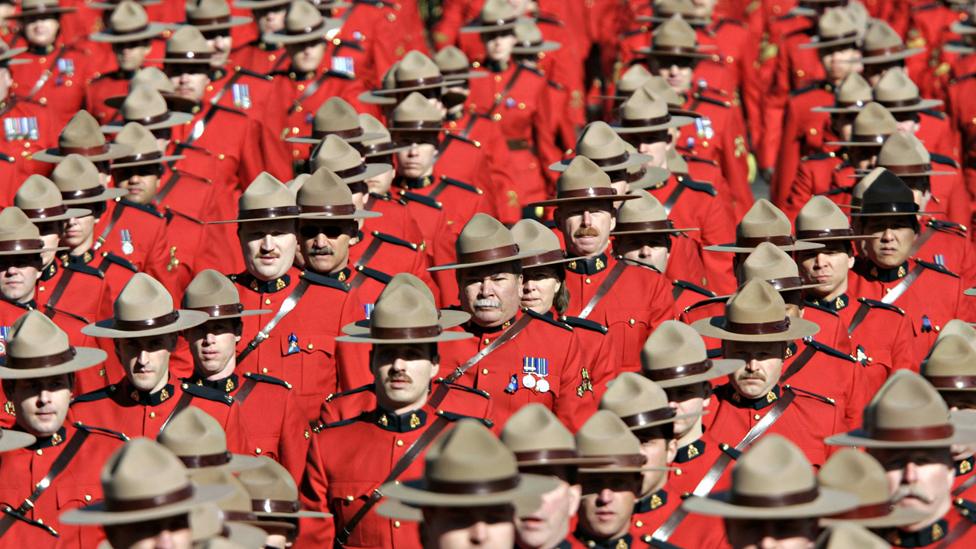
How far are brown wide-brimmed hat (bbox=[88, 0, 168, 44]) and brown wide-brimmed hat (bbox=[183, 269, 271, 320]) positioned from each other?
6816 mm

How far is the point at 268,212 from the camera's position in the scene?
1211 cm

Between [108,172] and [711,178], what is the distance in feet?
14.4

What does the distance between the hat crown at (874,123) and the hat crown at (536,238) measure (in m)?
3.93

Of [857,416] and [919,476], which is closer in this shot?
[919,476]

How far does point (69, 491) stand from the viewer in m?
10.5

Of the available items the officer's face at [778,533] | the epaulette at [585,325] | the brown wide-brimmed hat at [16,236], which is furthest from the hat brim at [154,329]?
the officer's face at [778,533]

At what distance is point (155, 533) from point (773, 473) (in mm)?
2163

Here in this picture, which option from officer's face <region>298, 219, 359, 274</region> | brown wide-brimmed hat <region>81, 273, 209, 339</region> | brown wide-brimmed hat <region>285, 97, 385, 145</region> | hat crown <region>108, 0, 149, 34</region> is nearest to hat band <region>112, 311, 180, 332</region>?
brown wide-brimmed hat <region>81, 273, 209, 339</region>

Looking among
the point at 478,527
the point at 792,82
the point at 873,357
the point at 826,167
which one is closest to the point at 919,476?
the point at 478,527

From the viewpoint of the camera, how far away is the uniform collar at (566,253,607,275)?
41.1 feet

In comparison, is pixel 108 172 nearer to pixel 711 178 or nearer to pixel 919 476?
pixel 711 178

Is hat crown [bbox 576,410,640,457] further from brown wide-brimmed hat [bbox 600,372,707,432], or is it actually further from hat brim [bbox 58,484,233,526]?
hat brim [bbox 58,484,233,526]

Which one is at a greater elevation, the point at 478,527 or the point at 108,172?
the point at 478,527

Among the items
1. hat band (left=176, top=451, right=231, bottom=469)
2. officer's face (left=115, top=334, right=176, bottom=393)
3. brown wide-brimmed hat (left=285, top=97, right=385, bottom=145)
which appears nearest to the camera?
hat band (left=176, top=451, right=231, bottom=469)
